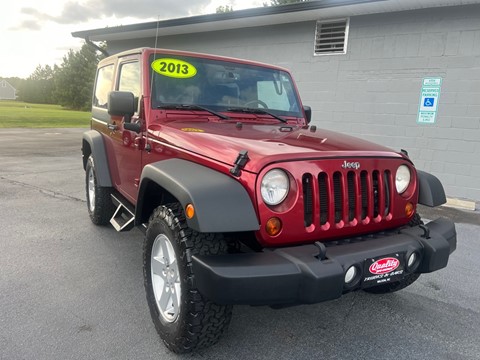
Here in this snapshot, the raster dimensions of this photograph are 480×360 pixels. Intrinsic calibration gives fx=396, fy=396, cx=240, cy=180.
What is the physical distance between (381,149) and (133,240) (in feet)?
9.44

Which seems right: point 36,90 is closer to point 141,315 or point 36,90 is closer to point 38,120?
point 38,120

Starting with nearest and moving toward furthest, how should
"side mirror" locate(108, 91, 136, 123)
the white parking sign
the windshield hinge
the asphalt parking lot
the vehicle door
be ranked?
the windshield hinge < the asphalt parking lot < "side mirror" locate(108, 91, 136, 123) < the vehicle door < the white parking sign

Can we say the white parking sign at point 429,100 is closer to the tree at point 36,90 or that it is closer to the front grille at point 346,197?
the front grille at point 346,197

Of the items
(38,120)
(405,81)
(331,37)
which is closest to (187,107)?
(405,81)

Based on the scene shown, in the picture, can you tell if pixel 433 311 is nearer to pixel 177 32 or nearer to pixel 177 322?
pixel 177 322

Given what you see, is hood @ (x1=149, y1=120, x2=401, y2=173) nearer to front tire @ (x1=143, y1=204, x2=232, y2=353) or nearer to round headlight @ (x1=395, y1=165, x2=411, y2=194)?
round headlight @ (x1=395, y1=165, x2=411, y2=194)

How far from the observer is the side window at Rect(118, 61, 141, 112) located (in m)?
3.43

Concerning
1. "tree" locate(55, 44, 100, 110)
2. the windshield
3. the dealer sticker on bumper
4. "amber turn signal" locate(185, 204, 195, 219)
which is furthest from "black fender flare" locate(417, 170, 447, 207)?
"tree" locate(55, 44, 100, 110)

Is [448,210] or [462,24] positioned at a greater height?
[462,24]

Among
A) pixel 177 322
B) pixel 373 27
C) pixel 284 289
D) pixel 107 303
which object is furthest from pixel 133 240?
pixel 373 27

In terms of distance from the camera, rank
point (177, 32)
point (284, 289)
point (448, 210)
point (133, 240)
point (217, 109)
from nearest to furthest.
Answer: point (284, 289)
point (217, 109)
point (133, 240)
point (448, 210)
point (177, 32)

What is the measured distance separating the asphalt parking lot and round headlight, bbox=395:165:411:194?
3.30 feet

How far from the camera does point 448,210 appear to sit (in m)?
6.27

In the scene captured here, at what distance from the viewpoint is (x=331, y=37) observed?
800cm
